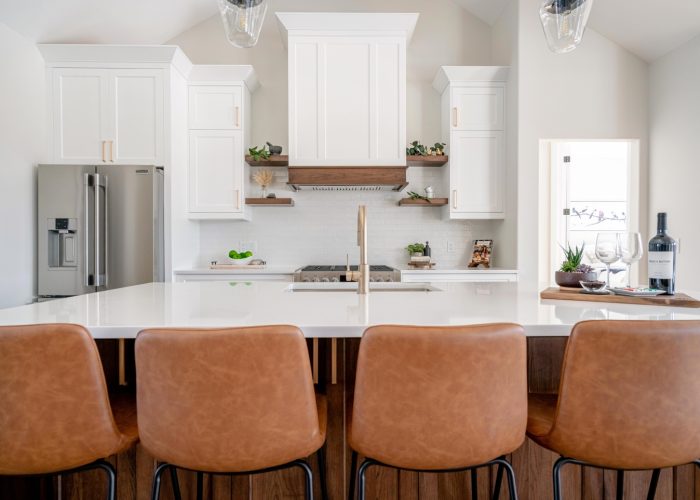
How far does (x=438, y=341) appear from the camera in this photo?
101 centimetres

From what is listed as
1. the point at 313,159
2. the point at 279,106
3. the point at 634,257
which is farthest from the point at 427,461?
the point at 279,106

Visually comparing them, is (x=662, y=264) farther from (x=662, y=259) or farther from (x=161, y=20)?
(x=161, y=20)

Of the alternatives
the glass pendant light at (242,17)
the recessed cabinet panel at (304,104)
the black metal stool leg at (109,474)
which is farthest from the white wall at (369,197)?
the black metal stool leg at (109,474)

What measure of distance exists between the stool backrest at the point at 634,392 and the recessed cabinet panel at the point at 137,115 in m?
3.31

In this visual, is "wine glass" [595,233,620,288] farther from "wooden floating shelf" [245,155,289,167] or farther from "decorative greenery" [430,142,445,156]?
"wooden floating shelf" [245,155,289,167]

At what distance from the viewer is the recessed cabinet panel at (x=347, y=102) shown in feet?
12.3

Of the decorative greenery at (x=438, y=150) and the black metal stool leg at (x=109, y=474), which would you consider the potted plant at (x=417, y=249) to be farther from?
the black metal stool leg at (x=109, y=474)

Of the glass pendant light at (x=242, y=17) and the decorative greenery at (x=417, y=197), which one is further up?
the glass pendant light at (x=242, y=17)

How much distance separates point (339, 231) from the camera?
4285 millimetres

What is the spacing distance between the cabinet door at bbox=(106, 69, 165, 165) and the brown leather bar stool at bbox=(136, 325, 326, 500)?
9.45ft

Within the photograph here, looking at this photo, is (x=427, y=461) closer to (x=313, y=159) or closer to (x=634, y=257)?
(x=634, y=257)

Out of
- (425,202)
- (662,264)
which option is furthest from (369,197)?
(662,264)

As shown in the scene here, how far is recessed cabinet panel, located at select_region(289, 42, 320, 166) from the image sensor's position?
12.3ft

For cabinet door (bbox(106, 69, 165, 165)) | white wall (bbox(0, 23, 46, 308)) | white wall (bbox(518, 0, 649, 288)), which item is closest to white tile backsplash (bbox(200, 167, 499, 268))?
white wall (bbox(518, 0, 649, 288))
